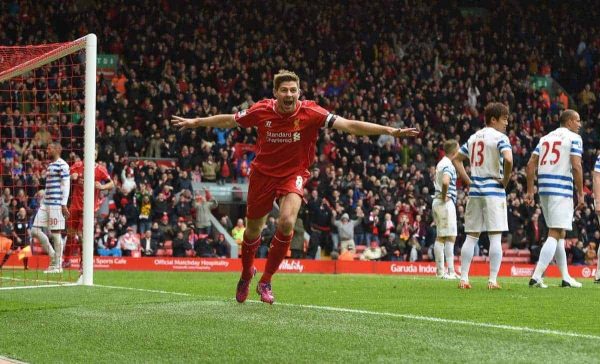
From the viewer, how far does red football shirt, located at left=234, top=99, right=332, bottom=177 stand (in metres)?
9.62

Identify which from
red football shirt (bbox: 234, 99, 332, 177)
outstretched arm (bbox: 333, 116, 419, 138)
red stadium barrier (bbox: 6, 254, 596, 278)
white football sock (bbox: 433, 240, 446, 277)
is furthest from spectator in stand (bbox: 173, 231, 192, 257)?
outstretched arm (bbox: 333, 116, 419, 138)

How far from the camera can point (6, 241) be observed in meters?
18.5

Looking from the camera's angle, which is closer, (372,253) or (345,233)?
(372,253)

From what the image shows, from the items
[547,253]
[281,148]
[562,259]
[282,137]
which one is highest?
[282,137]

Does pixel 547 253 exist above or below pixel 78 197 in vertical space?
below

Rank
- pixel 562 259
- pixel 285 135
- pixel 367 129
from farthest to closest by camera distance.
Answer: pixel 562 259, pixel 285 135, pixel 367 129

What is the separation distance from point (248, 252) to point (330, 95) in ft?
81.5

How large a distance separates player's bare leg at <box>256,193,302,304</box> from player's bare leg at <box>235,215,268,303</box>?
16cm

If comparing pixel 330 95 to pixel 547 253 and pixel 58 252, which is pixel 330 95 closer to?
pixel 58 252

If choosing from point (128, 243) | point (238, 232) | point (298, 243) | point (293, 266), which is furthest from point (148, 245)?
point (298, 243)

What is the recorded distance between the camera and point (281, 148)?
9.67 m

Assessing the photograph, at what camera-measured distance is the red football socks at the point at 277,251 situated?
9727 millimetres

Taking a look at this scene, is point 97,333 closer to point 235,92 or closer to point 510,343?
point 510,343

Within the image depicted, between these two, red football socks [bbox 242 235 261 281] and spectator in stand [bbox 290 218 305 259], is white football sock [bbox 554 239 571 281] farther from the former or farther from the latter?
spectator in stand [bbox 290 218 305 259]
